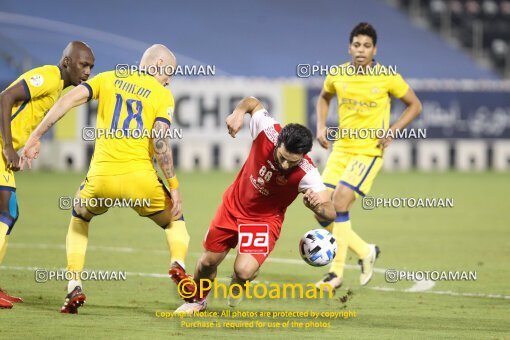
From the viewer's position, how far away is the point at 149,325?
7.83 meters

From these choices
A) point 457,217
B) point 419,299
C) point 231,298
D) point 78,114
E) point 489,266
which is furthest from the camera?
point 78,114

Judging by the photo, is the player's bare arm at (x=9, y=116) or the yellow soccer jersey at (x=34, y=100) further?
the yellow soccer jersey at (x=34, y=100)

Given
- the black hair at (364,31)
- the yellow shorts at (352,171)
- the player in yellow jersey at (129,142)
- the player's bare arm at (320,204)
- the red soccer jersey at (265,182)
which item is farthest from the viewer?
the yellow shorts at (352,171)

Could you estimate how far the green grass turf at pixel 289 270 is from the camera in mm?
7777

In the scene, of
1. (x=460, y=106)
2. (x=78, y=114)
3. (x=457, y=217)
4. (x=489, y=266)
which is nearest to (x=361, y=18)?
(x=460, y=106)

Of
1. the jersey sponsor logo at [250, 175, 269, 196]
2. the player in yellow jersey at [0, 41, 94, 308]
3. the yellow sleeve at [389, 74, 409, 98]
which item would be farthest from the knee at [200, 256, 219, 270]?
the yellow sleeve at [389, 74, 409, 98]

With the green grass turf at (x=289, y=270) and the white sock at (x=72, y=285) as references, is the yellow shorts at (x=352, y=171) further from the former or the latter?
the white sock at (x=72, y=285)

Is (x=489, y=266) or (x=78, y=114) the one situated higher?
(x=78, y=114)

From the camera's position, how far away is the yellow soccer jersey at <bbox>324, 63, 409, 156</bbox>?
417 inches

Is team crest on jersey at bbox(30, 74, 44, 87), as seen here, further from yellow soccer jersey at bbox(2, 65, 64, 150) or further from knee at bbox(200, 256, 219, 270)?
knee at bbox(200, 256, 219, 270)

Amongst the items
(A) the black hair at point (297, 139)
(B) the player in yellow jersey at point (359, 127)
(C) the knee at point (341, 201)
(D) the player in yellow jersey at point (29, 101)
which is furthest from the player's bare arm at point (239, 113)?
(C) the knee at point (341, 201)

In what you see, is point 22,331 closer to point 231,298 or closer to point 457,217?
point 231,298

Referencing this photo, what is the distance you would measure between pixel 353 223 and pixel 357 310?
7532mm

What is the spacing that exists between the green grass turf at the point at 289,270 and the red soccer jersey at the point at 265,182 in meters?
0.89
